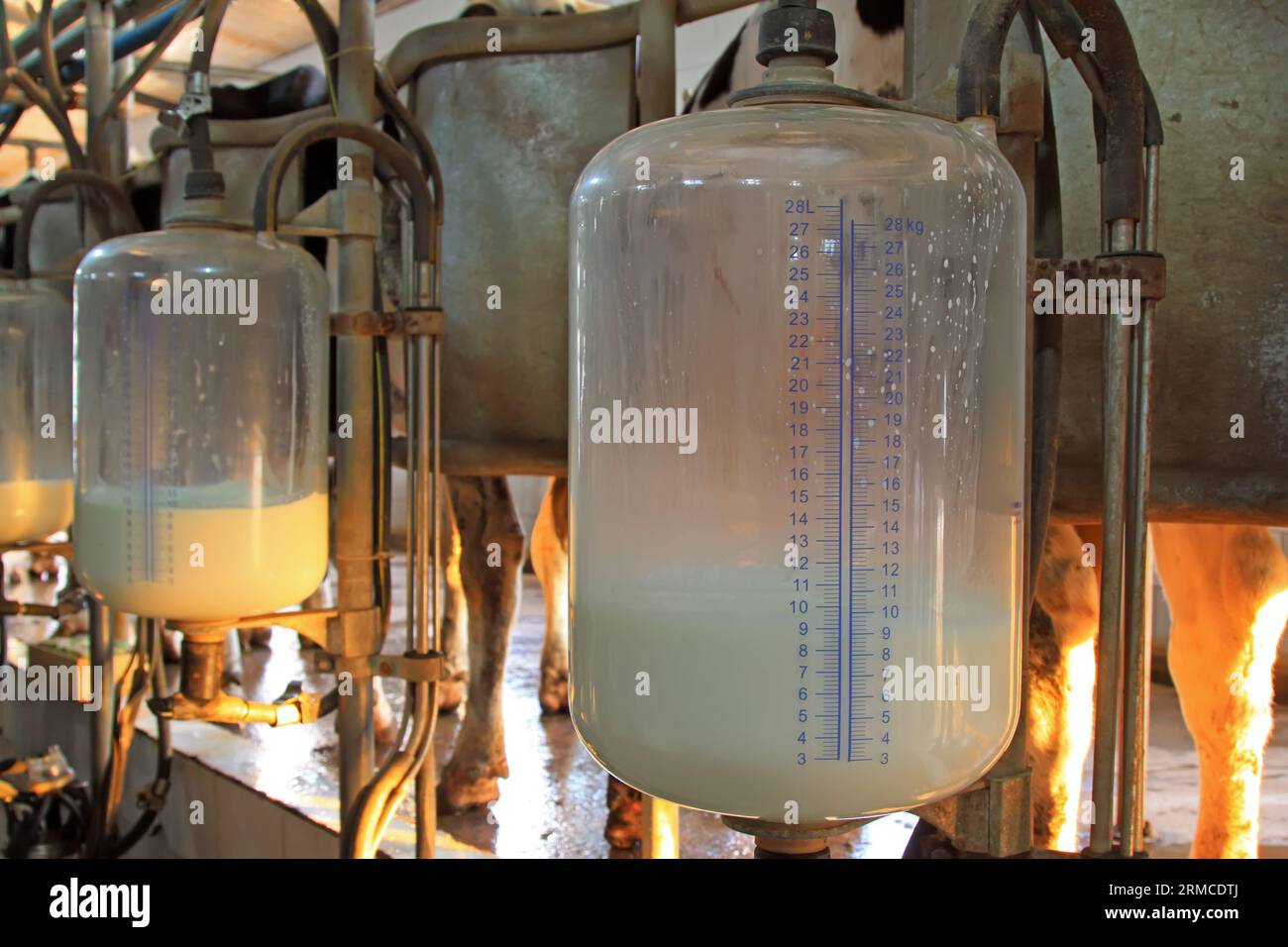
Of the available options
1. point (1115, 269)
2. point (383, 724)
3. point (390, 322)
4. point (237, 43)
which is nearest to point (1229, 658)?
point (1115, 269)

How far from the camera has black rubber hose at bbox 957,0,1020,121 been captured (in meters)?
0.84

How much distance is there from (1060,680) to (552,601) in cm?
162

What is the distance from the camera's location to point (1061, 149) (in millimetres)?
1313

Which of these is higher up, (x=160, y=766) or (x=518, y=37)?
(x=518, y=37)

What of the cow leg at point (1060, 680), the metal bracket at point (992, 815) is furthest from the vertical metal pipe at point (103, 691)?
the metal bracket at point (992, 815)

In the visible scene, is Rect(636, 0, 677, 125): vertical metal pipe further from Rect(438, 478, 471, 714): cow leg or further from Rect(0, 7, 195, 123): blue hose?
Rect(438, 478, 471, 714): cow leg

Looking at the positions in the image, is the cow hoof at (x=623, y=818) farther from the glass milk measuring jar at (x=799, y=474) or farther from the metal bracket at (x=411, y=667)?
the glass milk measuring jar at (x=799, y=474)

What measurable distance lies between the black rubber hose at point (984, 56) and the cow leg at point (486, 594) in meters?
1.81

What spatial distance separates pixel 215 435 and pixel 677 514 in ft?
2.85

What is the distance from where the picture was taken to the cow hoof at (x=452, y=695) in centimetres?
306

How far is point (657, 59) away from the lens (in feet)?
5.35

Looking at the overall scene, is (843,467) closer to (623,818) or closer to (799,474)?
(799,474)
